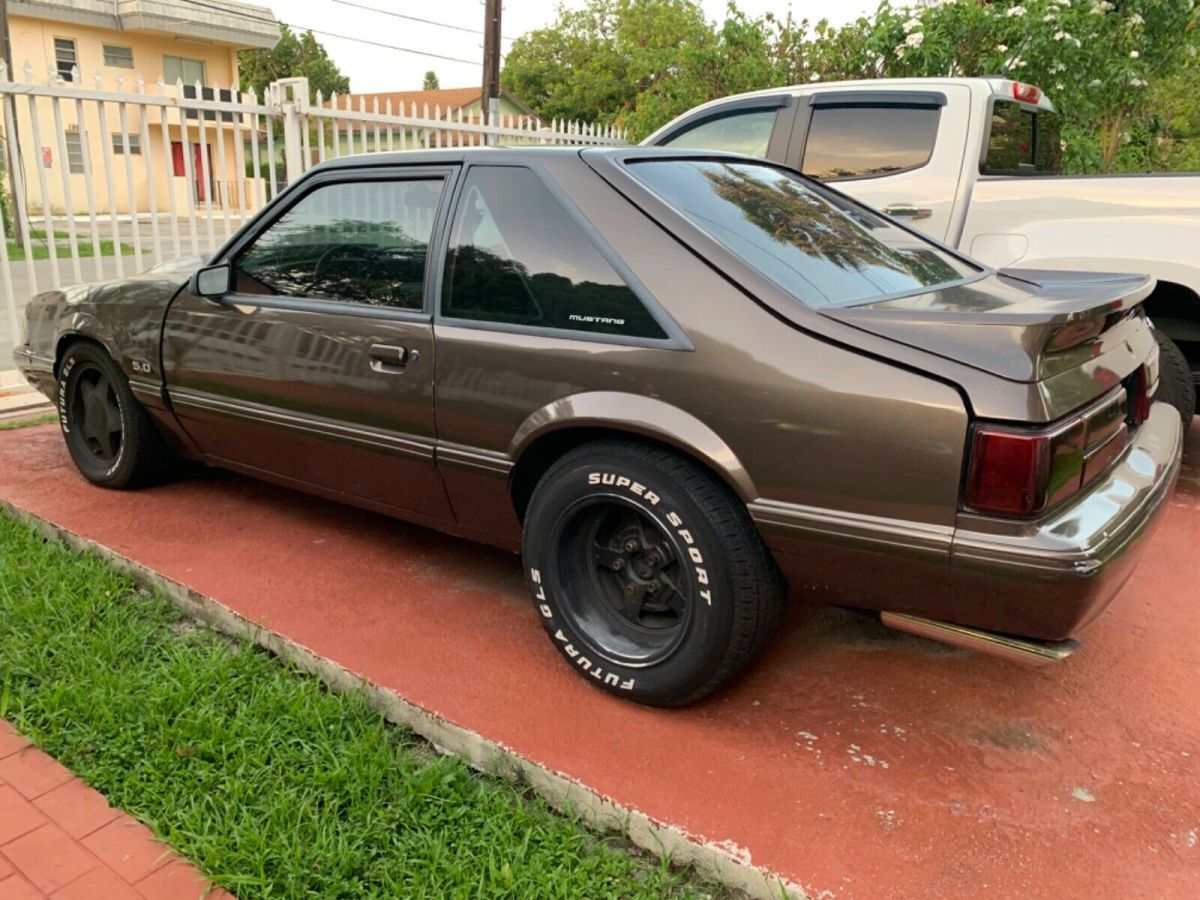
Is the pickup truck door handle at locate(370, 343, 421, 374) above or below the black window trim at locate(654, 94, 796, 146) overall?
below

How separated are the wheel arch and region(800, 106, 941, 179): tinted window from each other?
3.56 meters

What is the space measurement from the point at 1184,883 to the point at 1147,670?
992 millimetres

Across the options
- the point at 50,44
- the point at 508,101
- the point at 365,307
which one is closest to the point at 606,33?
the point at 508,101

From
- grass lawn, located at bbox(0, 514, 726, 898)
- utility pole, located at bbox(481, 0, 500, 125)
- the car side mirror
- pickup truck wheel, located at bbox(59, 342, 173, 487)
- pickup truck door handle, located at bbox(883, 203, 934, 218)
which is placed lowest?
grass lawn, located at bbox(0, 514, 726, 898)

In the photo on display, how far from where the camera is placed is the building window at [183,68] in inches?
1292

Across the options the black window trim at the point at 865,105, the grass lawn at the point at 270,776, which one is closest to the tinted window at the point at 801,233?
the grass lawn at the point at 270,776

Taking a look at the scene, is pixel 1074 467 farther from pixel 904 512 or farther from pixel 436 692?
pixel 436 692

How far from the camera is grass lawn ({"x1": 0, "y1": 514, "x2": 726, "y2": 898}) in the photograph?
2.08 meters

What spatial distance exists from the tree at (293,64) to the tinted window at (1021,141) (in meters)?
51.8

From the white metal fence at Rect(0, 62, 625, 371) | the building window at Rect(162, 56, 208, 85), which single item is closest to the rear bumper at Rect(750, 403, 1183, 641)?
the white metal fence at Rect(0, 62, 625, 371)

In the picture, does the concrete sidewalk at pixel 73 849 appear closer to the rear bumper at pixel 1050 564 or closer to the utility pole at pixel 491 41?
the rear bumper at pixel 1050 564

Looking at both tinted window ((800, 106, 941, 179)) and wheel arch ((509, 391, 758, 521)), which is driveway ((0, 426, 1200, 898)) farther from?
tinted window ((800, 106, 941, 179))

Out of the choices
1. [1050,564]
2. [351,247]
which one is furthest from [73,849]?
[1050,564]

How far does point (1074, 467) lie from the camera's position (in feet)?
6.98
